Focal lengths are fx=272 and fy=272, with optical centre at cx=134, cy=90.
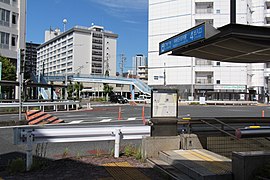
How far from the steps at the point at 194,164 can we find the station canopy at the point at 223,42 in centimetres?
256

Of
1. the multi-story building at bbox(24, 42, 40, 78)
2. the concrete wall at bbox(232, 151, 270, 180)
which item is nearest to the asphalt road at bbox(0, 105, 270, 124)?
the multi-story building at bbox(24, 42, 40, 78)

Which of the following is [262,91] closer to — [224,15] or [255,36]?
[224,15]

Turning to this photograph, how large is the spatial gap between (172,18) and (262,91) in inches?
1147

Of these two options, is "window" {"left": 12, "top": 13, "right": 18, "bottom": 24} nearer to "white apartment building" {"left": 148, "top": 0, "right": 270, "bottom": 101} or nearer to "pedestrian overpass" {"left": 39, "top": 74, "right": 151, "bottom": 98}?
"pedestrian overpass" {"left": 39, "top": 74, "right": 151, "bottom": 98}

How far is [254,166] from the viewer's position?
4.57 meters

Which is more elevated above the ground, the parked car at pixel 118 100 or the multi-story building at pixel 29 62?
the multi-story building at pixel 29 62

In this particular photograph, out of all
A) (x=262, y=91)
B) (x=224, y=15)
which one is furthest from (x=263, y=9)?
(x=262, y=91)

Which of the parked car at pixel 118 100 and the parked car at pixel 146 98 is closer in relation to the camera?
the parked car at pixel 146 98

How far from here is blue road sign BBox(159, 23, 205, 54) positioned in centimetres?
573

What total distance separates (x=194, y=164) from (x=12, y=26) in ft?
143

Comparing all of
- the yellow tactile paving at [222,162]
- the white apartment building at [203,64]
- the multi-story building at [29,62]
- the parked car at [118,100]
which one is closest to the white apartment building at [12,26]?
the multi-story building at [29,62]

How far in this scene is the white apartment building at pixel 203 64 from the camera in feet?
205

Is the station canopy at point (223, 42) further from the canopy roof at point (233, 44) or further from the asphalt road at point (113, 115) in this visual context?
the asphalt road at point (113, 115)

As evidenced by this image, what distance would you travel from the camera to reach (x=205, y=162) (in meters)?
5.64
